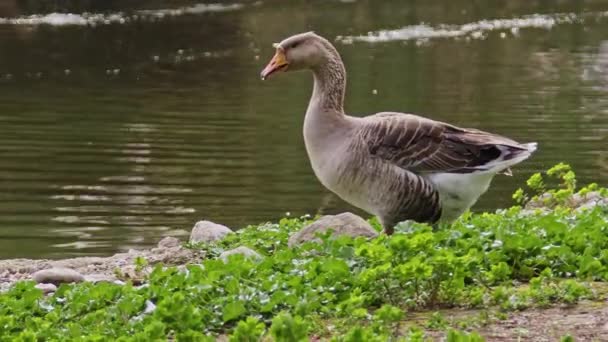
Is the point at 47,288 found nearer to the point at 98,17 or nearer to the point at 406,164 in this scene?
the point at 406,164

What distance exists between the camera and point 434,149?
881cm

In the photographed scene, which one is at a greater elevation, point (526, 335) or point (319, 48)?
point (319, 48)

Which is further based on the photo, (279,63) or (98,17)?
(98,17)

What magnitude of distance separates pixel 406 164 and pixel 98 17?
44.8 m

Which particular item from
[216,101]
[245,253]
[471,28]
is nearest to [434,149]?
[245,253]

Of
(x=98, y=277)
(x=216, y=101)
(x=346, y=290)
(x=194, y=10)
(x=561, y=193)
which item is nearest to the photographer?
(x=346, y=290)

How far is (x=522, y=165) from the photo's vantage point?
65.6ft

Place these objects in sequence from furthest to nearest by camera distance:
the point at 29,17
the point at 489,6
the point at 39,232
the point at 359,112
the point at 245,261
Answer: the point at 489,6 → the point at 29,17 → the point at 359,112 → the point at 39,232 → the point at 245,261

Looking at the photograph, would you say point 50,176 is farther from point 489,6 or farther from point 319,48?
point 489,6

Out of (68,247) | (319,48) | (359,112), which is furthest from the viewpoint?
(359,112)

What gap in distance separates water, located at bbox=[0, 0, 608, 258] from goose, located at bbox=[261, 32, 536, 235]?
18.6 ft

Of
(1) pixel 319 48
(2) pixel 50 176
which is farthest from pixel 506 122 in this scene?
(1) pixel 319 48

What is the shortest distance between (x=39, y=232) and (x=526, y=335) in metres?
10.2

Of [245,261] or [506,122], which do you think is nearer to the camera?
[245,261]
